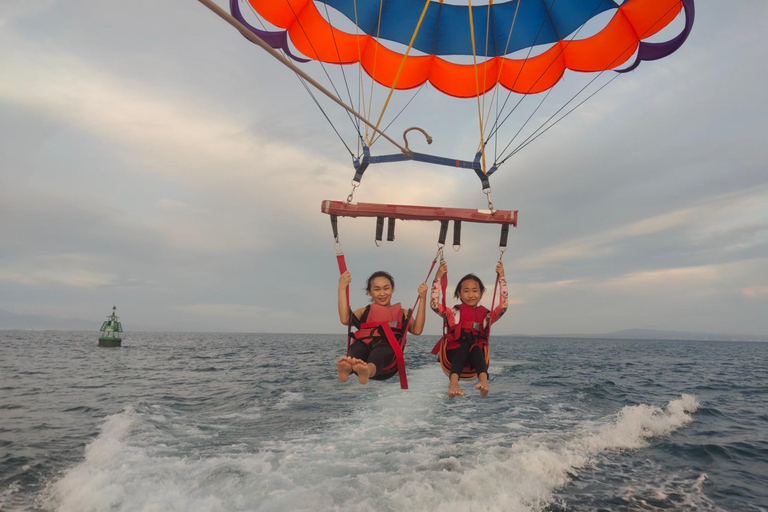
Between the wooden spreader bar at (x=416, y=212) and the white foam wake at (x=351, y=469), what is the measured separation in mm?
4325

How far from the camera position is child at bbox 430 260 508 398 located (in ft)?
21.5

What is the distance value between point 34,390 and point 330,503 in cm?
1857

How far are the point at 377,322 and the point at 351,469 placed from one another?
342cm

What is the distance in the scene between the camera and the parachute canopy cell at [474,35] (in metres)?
9.89

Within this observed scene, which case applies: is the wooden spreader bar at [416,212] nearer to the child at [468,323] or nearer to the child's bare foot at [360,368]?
the child at [468,323]

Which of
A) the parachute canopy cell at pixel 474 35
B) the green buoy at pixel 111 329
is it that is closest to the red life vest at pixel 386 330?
the parachute canopy cell at pixel 474 35

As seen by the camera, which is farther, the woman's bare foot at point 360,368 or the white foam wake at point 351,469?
the white foam wake at point 351,469

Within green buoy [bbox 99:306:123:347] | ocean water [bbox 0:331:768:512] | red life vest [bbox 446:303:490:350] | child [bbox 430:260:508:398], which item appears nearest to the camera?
child [bbox 430:260:508:398]

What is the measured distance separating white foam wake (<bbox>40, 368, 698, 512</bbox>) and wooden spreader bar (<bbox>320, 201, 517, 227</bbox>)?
4.32 meters

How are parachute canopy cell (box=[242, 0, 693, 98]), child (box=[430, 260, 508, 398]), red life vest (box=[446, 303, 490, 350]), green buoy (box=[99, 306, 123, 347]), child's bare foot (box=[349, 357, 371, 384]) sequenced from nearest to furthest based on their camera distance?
child's bare foot (box=[349, 357, 371, 384]), child (box=[430, 260, 508, 398]), red life vest (box=[446, 303, 490, 350]), parachute canopy cell (box=[242, 0, 693, 98]), green buoy (box=[99, 306, 123, 347])

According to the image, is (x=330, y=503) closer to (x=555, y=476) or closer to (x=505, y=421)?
(x=555, y=476)

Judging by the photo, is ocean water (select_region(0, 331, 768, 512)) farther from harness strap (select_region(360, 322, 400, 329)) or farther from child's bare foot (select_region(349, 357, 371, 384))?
harness strap (select_region(360, 322, 400, 329))

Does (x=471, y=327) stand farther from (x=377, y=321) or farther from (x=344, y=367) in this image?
(x=344, y=367)

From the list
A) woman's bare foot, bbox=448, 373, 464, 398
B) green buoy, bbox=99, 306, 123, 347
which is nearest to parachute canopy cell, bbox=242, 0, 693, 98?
woman's bare foot, bbox=448, 373, 464, 398
